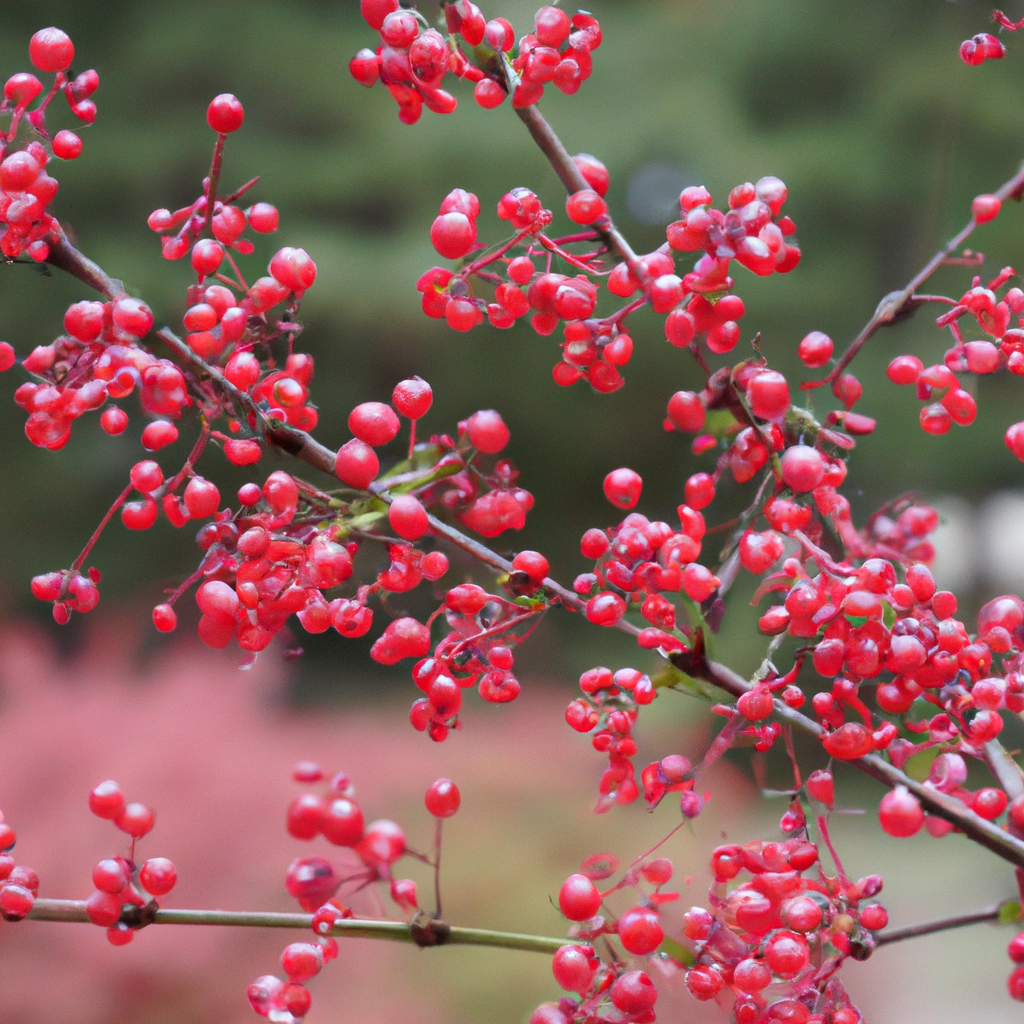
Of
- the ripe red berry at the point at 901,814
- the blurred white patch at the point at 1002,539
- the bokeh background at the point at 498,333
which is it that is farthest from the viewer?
the blurred white patch at the point at 1002,539

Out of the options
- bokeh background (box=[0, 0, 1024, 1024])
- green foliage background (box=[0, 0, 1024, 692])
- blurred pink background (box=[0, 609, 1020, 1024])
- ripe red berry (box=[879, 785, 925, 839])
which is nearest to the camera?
ripe red berry (box=[879, 785, 925, 839])

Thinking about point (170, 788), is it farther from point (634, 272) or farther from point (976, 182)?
point (976, 182)

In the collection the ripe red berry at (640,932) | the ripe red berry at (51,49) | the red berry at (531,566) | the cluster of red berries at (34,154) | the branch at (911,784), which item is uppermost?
the ripe red berry at (51,49)

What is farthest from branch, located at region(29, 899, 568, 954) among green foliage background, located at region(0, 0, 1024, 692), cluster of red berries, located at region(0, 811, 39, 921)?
green foliage background, located at region(0, 0, 1024, 692)

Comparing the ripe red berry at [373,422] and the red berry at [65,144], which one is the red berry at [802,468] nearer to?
the ripe red berry at [373,422]

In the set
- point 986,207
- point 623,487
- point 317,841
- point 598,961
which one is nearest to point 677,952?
point 598,961

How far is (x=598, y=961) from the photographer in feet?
0.83

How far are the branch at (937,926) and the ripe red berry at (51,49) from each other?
34 cm

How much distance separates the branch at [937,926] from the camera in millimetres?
260

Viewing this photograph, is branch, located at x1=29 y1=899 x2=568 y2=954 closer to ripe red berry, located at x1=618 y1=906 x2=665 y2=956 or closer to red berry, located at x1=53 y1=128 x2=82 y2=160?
ripe red berry, located at x1=618 y1=906 x2=665 y2=956

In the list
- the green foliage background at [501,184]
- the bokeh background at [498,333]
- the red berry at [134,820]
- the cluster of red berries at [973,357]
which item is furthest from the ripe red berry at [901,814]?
the green foliage background at [501,184]

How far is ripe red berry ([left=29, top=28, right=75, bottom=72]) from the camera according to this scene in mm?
246

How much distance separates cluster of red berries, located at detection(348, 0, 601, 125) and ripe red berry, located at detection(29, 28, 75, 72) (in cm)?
8

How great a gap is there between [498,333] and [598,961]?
1.06m
